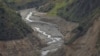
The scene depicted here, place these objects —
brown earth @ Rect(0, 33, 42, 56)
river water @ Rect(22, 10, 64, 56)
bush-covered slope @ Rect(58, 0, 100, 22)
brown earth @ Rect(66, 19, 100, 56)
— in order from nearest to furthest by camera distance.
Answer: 1. brown earth @ Rect(66, 19, 100, 56)
2. brown earth @ Rect(0, 33, 42, 56)
3. river water @ Rect(22, 10, 64, 56)
4. bush-covered slope @ Rect(58, 0, 100, 22)

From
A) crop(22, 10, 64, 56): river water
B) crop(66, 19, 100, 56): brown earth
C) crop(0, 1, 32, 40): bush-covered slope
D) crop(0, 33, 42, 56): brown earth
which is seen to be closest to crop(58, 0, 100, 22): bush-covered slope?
crop(22, 10, 64, 56): river water

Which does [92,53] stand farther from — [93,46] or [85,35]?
[85,35]

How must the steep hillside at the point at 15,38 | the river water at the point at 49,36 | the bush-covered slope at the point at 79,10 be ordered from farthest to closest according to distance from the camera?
the bush-covered slope at the point at 79,10 < the river water at the point at 49,36 < the steep hillside at the point at 15,38

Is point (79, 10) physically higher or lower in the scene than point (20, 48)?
higher

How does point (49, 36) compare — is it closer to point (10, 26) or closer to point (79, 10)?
point (79, 10)

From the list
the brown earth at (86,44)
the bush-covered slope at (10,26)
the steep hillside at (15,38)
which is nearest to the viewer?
the brown earth at (86,44)

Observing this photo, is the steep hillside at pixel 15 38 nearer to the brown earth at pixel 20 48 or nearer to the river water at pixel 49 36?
the brown earth at pixel 20 48

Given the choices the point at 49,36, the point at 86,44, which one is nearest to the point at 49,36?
the point at 49,36

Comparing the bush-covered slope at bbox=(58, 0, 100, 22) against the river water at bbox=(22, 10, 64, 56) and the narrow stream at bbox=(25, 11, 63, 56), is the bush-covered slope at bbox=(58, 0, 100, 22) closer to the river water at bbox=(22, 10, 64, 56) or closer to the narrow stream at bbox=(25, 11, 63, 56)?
the river water at bbox=(22, 10, 64, 56)

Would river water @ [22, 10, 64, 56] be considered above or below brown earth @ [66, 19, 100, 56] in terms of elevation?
above

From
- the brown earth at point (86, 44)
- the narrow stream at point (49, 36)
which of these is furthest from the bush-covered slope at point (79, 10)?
the brown earth at point (86, 44)
